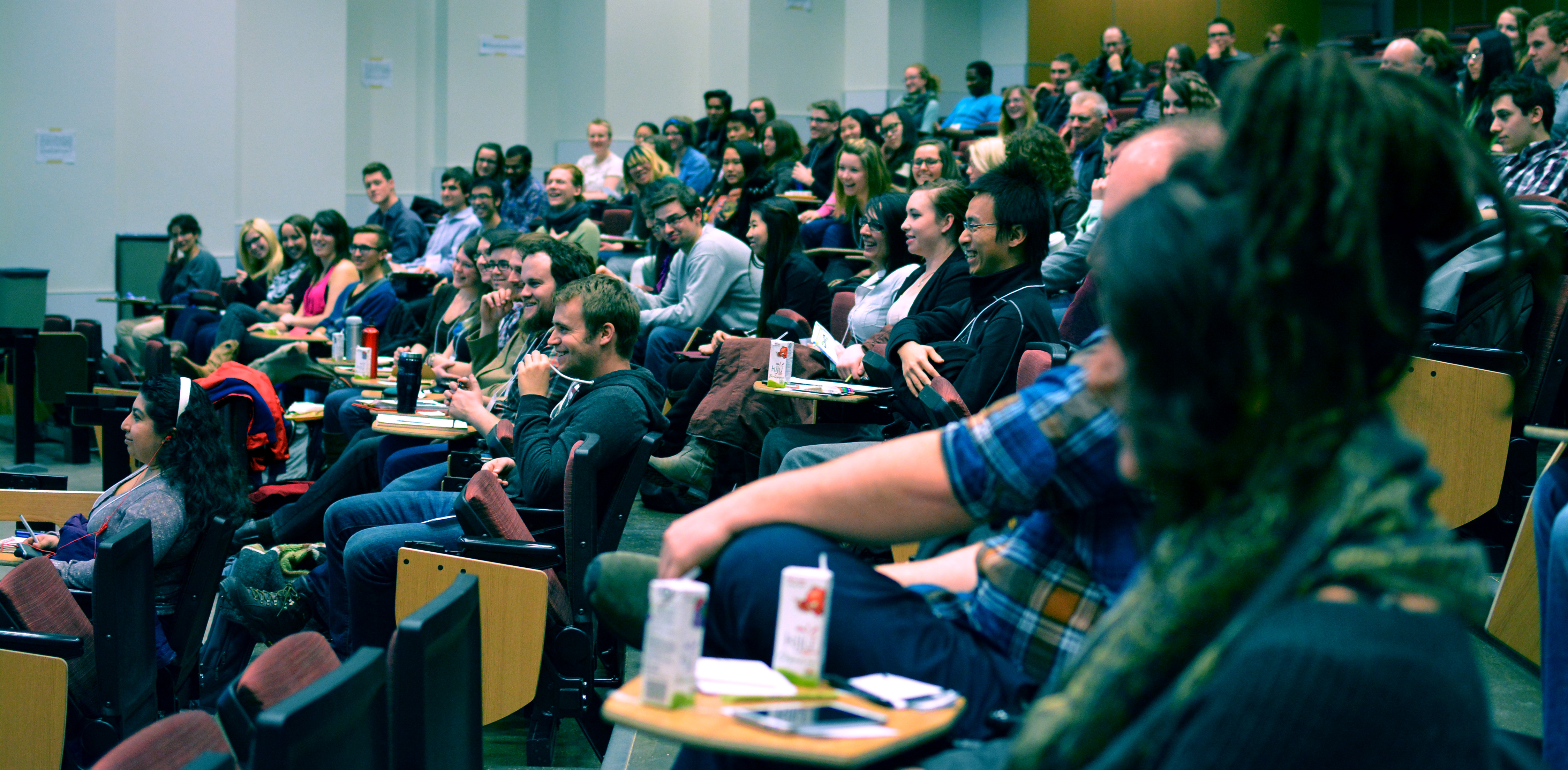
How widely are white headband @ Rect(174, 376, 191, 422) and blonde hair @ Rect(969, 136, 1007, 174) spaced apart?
11.5 feet

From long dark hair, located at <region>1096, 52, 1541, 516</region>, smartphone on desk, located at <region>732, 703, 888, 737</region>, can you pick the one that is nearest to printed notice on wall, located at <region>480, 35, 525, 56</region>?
smartphone on desk, located at <region>732, 703, 888, 737</region>

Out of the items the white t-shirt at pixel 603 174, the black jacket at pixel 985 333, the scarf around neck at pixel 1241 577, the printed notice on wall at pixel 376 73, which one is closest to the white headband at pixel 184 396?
the black jacket at pixel 985 333

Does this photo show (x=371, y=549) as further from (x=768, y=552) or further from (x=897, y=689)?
(x=897, y=689)

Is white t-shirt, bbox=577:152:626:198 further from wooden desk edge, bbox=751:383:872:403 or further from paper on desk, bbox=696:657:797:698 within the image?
paper on desk, bbox=696:657:797:698

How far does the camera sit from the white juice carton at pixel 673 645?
1.16 metres

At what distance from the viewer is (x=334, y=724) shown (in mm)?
1398

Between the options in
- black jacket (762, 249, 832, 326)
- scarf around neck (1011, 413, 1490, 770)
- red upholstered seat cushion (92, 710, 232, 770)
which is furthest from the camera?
black jacket (762, 249, 832, 326)

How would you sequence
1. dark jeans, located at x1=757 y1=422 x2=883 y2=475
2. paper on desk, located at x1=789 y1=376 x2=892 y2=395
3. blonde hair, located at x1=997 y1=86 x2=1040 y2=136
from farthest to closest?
blonde hair, located at x1=997 y1=86 x2=1040 y2=136 → dark jeans, located at x1=757 y1=422 x2=883 y2=475 → paper on desk, located at x1=789 y1=376 x2=892 y2=395

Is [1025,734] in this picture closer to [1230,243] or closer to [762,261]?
[1230,243]

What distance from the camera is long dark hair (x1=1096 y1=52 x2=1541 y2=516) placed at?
31.8 inches

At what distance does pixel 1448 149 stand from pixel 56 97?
34.8 feet

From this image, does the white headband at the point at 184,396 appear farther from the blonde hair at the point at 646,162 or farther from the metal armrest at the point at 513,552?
the blonde hair at the point at 646,162

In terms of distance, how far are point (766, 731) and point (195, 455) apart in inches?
107

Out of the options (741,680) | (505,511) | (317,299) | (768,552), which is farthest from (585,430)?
(317,299)
